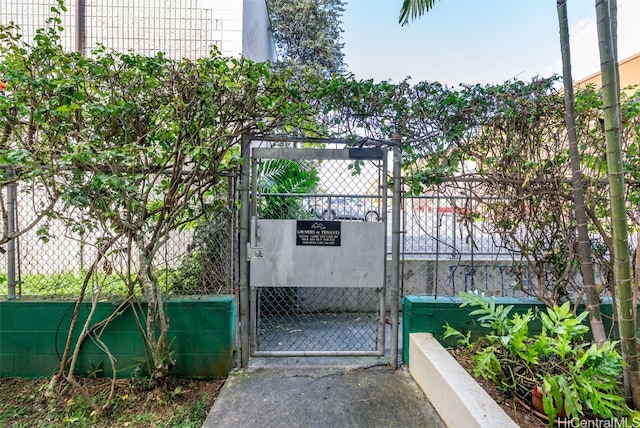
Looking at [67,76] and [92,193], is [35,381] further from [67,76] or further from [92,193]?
[67,76]

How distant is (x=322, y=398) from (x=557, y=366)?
67.6 inches

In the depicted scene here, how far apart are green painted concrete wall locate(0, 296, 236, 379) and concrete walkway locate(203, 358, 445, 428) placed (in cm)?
42

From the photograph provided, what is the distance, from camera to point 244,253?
2.92 metres

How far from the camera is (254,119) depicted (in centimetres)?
282

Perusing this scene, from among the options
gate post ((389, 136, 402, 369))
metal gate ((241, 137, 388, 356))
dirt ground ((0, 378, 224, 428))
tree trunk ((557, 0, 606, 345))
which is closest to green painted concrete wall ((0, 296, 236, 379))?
dirt ground ((0, 378, 224, 428))

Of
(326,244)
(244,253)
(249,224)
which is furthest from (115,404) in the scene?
(326,244)

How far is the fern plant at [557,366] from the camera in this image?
1908 mm

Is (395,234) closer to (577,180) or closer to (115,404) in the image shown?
(577,180)

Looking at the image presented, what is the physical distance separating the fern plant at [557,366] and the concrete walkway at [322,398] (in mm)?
632

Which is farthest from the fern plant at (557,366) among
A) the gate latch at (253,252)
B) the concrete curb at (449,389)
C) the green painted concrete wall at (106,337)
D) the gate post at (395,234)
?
the green painted concrete wall at (106,337)

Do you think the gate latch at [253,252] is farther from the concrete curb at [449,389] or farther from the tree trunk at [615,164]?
the tree trunk at [615,164]

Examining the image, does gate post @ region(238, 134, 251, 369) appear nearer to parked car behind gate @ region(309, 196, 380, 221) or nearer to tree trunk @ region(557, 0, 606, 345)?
parked car behind gate @ region(309, 196, 380, 221)

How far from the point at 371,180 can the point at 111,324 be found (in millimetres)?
2745

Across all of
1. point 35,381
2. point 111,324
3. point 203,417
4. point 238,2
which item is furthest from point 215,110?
point 238,2
